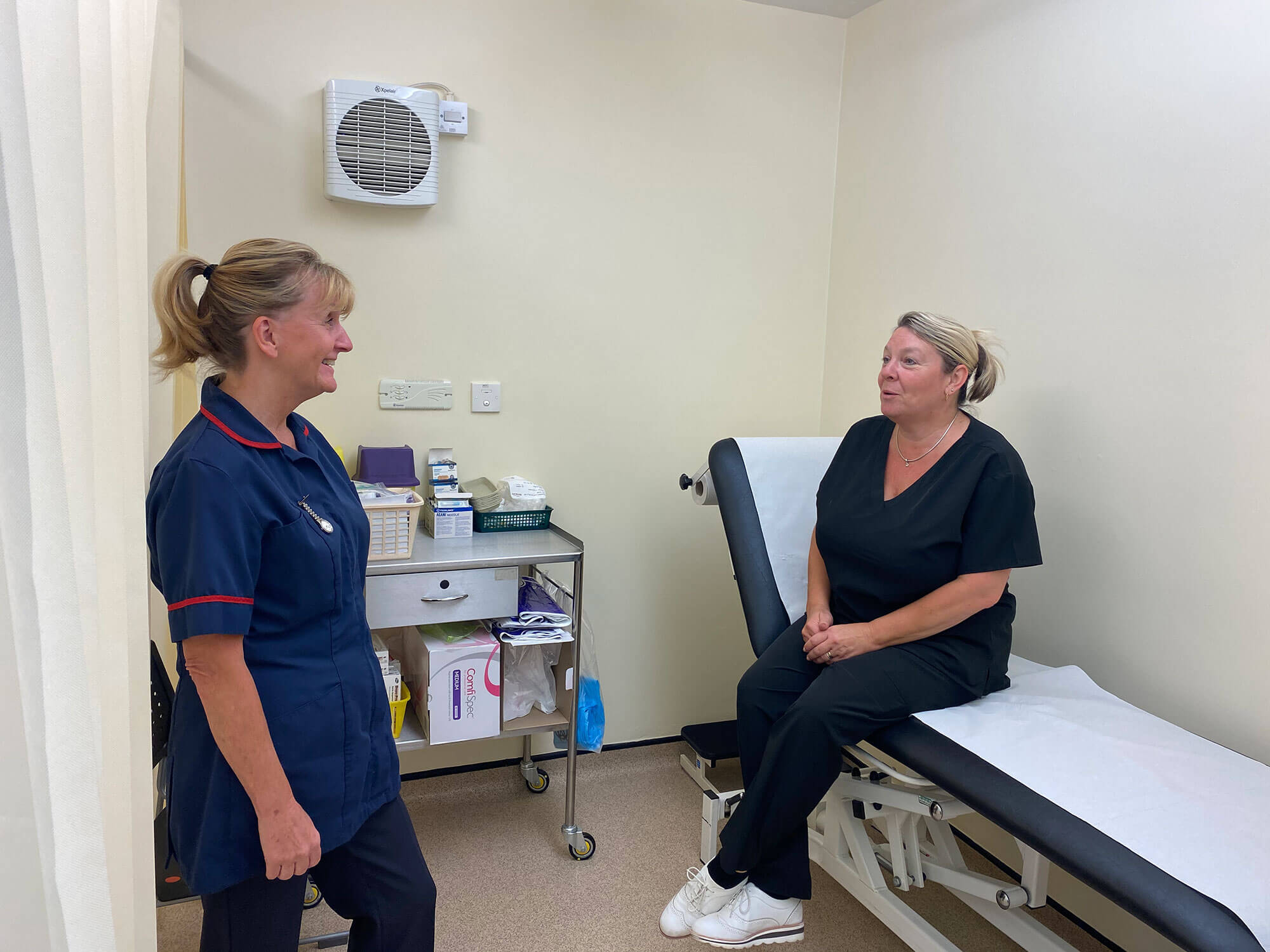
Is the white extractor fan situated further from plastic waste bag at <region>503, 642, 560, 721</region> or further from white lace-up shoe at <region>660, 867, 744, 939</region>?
white lace-up shoe at <region>660, 867, 744, 939</region>

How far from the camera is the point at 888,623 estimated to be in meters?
1.92

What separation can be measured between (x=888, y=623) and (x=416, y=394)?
1451 millimetres

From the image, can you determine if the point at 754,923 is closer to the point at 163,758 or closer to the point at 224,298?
the point at 163,758

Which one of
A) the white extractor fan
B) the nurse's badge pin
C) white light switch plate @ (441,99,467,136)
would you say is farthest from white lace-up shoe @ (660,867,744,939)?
white light switch plate @ (441,99,467,136)

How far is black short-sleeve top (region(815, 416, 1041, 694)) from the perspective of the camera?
1.85 meters

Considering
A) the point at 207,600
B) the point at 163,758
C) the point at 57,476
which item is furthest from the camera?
the point at 163,758

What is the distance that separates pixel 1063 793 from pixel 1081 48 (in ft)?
5.62

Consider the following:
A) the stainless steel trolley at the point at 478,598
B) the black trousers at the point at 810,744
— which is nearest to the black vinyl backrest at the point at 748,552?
the black trousers at the point at 810,744

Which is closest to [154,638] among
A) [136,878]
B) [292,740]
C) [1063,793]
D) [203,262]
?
[292,740]

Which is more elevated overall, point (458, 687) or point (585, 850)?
point (458, 687)

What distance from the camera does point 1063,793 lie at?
1465mm

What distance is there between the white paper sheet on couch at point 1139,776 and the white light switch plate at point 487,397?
1.50 metres

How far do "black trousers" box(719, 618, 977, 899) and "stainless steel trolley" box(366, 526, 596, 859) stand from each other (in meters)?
0.62

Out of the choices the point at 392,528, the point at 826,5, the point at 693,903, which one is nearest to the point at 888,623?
the point at 693,903
